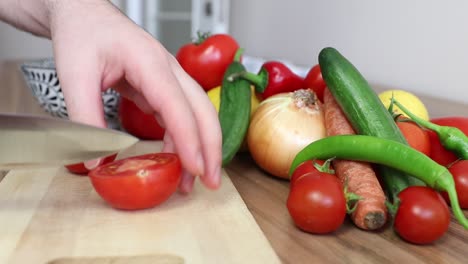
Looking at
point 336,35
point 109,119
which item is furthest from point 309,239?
Result: point 336,35

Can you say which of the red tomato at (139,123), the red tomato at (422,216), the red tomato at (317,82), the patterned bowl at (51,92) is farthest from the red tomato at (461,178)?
the patterned bowl at (51,92)

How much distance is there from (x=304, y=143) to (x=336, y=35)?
3.63 feet

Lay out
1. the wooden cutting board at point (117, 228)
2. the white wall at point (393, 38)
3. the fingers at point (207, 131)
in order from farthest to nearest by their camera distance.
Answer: the white wall at point (393, 38) < the fingers at point (207, 131) < the wooden cutting board at point (117, 228)

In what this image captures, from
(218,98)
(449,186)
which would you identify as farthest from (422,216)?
(218,98)

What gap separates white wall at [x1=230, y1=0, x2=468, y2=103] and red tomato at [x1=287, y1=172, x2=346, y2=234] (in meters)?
0.81

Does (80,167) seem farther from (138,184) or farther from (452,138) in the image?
(452,138)

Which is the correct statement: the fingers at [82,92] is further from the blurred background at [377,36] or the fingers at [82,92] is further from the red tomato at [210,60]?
the blurred background at [377,36]

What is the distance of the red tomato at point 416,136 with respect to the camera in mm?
750

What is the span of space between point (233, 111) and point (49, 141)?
1.24 feet

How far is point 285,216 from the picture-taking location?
69cm

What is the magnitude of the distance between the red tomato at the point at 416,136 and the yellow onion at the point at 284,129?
0.12m

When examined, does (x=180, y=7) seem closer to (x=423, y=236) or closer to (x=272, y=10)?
(x=272, y=10)

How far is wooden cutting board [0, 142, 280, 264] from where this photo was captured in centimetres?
54

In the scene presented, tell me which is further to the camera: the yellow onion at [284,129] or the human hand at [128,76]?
the yellow onion at [284,129]
